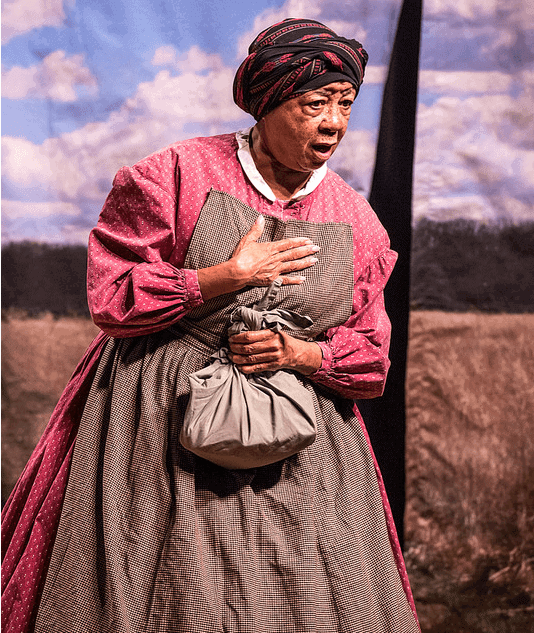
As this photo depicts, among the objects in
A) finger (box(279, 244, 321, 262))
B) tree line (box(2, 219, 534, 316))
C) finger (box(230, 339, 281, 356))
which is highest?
tree line (box(2, 219, 534, 316))

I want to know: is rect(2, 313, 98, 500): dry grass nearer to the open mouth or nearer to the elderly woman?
the elderly woman

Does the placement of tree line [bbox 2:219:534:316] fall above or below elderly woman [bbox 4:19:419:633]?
above

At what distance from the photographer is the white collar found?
1509mm

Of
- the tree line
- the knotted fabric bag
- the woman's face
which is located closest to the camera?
the knotted fabric bag

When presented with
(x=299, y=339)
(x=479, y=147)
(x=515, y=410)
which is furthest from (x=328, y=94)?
(x=515, y=410)

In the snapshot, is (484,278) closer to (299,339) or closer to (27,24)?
(299,339)

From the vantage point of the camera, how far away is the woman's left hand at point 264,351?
138 centimetres

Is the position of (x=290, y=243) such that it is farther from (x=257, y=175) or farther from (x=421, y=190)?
(x=421, y=190)

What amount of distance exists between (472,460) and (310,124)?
4.39ft

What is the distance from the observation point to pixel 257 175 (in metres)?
1.51

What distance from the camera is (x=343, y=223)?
154 centimetres

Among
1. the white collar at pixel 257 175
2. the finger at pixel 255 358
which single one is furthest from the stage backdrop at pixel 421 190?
the finger at pixel 255 358

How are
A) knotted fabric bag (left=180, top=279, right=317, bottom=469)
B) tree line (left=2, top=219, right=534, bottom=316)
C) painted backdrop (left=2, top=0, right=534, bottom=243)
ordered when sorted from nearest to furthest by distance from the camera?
knotted fabric bag (left=180, top=279, right=317, bottom=469) < painted backdrop (left=2, top=0, right=534, bottom=243) < tree line (left=2, top=219, right=534, bottom=316)

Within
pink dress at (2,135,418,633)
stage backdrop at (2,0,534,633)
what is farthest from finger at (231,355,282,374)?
stage backdrop at (2,0,534,633)
